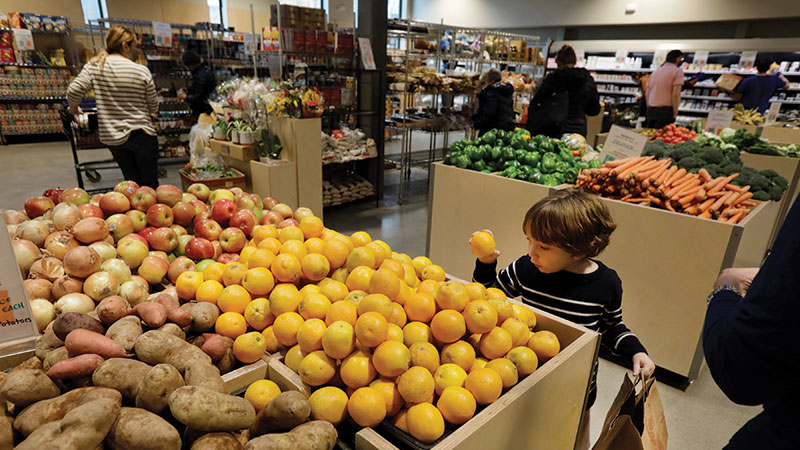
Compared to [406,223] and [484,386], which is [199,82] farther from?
[484,386]

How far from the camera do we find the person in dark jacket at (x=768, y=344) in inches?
29.1

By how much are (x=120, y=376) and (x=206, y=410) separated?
0.22 meters

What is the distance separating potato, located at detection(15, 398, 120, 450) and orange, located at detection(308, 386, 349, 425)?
38 cm

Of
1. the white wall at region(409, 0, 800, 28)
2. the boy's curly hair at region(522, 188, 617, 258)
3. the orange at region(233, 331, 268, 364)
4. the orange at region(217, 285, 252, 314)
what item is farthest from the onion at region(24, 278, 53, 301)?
the white wall at region(409, 0, 800, 28)

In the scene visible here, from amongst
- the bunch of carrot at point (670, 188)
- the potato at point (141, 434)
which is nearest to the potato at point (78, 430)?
the potato at point (141, 434)

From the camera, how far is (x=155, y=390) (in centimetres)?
84

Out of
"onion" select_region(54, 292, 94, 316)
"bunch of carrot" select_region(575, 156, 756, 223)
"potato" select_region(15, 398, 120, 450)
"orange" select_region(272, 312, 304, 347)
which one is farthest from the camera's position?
"bunch of carrot" select_region(575, 156, 756, 223)

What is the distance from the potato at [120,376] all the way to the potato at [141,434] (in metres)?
0.10

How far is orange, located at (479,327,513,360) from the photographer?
115 cm

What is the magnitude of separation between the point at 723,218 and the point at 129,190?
3019 millimetres

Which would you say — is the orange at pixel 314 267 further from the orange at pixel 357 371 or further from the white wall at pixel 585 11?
the white wall at pixel 585 11

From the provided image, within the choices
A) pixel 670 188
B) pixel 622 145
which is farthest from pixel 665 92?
pixel 670 188

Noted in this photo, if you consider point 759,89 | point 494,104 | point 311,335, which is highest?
point 759,89

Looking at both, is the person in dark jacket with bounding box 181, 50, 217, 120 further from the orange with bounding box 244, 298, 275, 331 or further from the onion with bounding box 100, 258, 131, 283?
the orange with bounding box 244, 298, 275, 331
